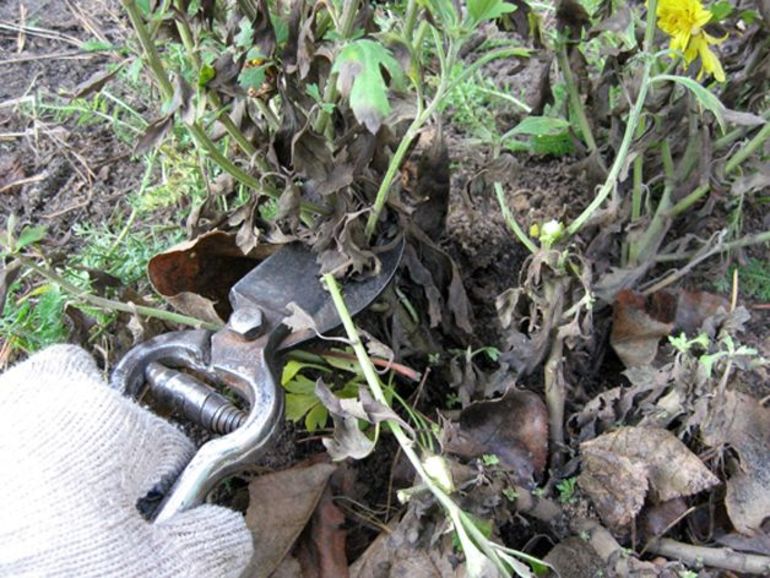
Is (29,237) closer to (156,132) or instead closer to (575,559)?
(156,132)

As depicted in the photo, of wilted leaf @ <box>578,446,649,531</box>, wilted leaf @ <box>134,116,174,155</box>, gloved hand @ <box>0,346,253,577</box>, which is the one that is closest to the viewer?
gloved hand @ <box>0,346,253,577</box>

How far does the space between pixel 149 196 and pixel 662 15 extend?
41.3 inches

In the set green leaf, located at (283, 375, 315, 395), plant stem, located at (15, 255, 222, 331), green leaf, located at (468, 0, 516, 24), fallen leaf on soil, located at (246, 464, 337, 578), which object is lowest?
fallen leaf on soil, located at (246, 464, 337, 578)

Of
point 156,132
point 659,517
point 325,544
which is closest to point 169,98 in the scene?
point 156,132

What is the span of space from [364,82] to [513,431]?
26.1 inches

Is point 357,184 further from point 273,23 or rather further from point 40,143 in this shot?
point 40,143

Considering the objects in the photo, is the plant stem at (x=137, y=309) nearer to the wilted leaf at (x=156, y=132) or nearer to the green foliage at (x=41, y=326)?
the green foliage at (x=41, y=326)

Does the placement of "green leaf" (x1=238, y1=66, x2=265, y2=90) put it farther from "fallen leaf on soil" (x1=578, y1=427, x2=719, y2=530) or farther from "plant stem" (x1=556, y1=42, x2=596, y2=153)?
"fallen leaf on soil" (x1=578, y1=427, x2=719, y2=530)

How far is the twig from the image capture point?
4.26 feet

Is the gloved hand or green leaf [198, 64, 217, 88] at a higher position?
green leaf [198, 64, 217, 88]

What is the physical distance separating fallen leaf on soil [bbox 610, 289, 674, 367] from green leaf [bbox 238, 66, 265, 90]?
0.73 m

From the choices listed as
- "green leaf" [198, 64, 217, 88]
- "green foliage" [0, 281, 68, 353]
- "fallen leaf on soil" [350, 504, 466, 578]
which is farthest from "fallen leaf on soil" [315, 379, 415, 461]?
"green foliage" [0, 281, 68, 353]

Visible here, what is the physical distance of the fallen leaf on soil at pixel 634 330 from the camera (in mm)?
1525

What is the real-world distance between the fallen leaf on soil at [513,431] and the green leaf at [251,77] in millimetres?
599
